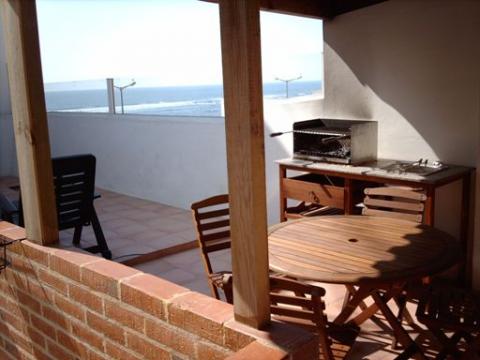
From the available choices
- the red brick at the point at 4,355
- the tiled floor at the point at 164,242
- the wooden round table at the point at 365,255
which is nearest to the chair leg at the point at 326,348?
the wooden round table at the point at 365,255

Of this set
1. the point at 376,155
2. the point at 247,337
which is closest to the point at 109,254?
the point at 376,155

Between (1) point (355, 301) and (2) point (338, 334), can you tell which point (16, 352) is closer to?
(2) point (338, 334)

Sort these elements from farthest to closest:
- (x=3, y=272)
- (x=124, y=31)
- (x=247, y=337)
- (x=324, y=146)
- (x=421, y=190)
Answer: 1. (x=124, y=31)
2. (x=324, y=146)
3. (x=421, y=190)
4. (x=3, y=272)
5. (x=247, y=337)

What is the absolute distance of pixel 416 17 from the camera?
12.1ft

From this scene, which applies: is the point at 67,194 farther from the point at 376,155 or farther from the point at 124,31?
the point at 124,31

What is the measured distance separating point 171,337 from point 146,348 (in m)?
0.16

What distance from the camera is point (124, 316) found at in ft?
5.90

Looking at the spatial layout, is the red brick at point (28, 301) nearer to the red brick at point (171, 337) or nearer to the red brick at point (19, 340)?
the red brick at point (19, 340)

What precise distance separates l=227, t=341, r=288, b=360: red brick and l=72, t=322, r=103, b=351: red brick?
82 centimetres

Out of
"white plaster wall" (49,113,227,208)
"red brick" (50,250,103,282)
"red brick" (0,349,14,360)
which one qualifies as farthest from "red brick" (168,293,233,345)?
"white plaster wall" (49,113,227,208)

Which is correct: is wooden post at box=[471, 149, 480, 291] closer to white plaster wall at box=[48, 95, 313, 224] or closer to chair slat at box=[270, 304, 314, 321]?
white plaster wall at box=[48, 95, 313, 224]

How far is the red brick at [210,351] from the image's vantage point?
1.47m

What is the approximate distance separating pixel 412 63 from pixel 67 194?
2.75 meters

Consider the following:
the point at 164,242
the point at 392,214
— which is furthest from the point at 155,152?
the point at 392,214
